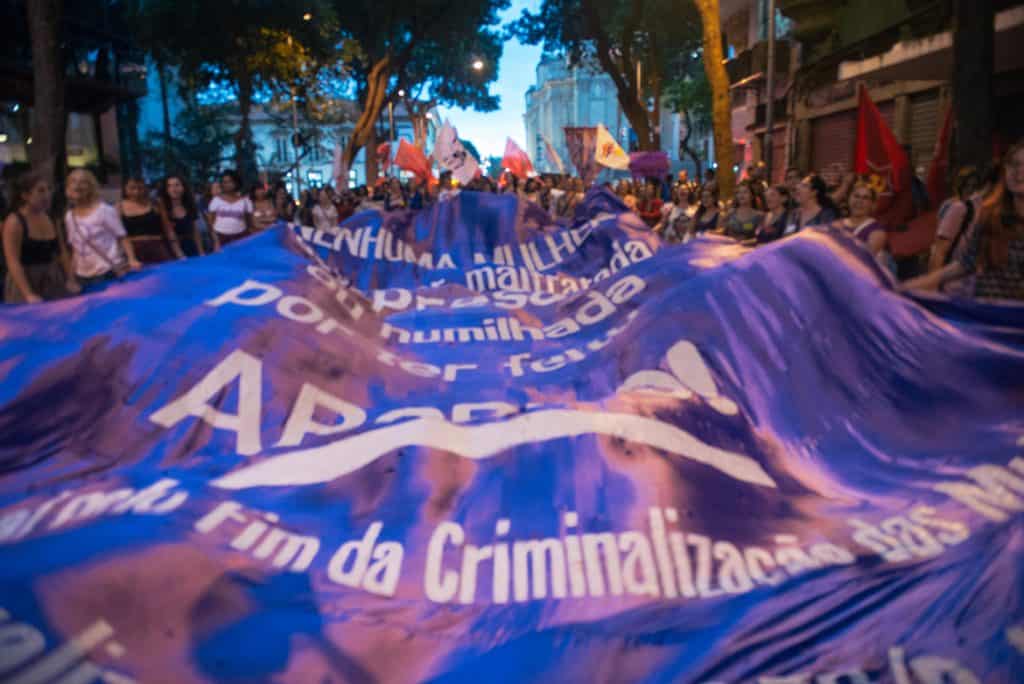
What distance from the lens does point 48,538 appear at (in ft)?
8.51

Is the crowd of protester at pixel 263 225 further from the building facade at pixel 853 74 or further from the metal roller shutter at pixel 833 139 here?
the metal roller shutter at pixel 833 139

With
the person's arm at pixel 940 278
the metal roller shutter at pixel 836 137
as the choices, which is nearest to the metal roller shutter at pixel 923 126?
the metal roller shutter at pixel 836 137

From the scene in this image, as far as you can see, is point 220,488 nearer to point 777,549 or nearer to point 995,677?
point 777,549

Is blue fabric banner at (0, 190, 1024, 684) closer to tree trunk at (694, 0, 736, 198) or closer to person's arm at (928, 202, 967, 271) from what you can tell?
person's arm at (928, 202, 967, 271)

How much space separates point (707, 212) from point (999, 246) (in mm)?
5759

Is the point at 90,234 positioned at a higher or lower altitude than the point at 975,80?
lower

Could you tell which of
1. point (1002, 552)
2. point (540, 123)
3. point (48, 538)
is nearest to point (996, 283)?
point (1002, 552)

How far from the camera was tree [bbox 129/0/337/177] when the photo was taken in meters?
21.4

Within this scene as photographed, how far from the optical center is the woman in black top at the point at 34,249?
6.13 metres

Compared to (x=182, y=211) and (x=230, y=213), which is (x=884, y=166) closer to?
(x=230, y=213)

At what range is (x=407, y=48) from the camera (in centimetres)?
2275

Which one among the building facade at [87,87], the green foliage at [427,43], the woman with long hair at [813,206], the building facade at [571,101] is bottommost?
the woman with long hair at [813,206]

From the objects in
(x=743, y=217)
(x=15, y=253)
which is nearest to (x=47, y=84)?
(x=15, y=253)

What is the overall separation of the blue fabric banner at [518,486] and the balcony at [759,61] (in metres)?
25.0
